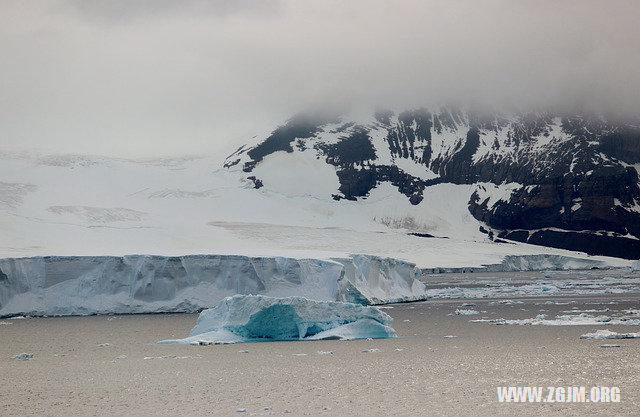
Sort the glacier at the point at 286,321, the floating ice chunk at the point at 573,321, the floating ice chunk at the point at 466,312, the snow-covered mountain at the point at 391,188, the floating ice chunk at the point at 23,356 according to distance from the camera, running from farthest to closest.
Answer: the snow-covered mountain at the point at 391,188, the floating ice chunk at the point at 466,312, the floating ice chunk at the point at 573,321, the glacier at the point at 286,321, the floating ice chunk at the point at 23,356

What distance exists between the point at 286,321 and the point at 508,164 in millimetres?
96169

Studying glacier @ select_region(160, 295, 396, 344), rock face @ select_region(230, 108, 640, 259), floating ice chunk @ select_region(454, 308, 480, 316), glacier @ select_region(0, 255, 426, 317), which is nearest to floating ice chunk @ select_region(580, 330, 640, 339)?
glacier @ select_region(160, 295, 396, 344)

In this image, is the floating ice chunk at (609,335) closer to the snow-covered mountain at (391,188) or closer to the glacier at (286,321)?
the glacier at (286,321)

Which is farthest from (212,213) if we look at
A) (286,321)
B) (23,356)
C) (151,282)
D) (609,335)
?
(609,335)

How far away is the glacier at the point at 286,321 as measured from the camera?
1730 centimetres

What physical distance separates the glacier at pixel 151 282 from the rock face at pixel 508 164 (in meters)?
71.4

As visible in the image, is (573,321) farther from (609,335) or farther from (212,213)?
(212,213)

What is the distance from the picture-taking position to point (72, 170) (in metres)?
77.6

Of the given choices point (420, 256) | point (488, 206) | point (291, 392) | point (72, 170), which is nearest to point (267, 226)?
point (420, 256)

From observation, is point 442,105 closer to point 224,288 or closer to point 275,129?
point 275,129

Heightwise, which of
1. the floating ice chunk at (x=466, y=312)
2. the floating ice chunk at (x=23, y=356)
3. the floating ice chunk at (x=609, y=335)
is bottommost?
the floating ice chunk at (x=466, y=312)

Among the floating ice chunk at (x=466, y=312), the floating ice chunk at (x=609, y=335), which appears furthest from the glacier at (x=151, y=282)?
the floating ice chunk at (x=609, y=335)

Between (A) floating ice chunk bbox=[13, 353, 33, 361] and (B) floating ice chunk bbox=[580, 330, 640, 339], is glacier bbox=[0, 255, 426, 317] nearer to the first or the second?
(B) floating ice chunk bbox=[580, 330, 640, 339]

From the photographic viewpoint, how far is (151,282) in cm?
2664
